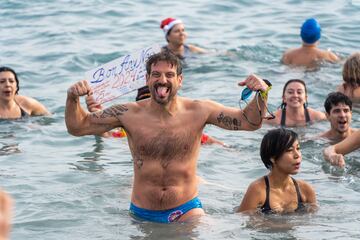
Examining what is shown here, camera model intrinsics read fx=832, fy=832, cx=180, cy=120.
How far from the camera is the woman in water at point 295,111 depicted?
11250 millimetres

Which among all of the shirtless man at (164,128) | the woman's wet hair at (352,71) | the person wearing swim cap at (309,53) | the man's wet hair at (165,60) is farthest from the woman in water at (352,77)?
the man's wet hair at (165,60)

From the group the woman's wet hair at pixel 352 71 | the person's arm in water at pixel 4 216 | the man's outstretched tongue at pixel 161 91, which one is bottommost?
the woman's wet hair at pixel 352 71

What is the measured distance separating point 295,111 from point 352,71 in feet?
3.35

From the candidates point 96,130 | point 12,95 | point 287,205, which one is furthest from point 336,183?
point 12,95

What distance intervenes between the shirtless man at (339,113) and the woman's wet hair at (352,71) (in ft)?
5.14

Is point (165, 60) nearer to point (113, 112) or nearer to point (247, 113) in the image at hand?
point (113, 112)

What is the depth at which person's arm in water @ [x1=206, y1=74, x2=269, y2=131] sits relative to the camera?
6008 millimetres

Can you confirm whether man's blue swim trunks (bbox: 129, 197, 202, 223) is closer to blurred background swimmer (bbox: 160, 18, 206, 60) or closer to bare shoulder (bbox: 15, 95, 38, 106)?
bare shoulder (bbox: 15, 95, 38, 106)

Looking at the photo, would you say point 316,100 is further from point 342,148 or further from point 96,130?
point 96,130

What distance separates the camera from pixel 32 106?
1217cm

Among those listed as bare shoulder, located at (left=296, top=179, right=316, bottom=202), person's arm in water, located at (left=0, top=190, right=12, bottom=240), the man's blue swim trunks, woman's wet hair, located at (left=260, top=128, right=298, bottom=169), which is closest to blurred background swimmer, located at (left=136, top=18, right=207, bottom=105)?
bare shoulder, located at (left=296, top=179, right=316, bottom=202)

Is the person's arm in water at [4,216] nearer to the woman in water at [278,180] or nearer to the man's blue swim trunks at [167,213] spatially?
the man's blue swim trunks at [167,213]

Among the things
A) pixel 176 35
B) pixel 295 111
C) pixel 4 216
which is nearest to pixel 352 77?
pixel 295 111

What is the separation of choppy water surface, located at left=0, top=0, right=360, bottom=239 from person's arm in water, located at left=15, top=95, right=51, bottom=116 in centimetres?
14
